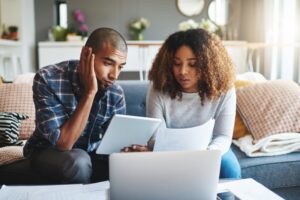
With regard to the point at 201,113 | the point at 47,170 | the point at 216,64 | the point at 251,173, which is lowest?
the point at 251,173

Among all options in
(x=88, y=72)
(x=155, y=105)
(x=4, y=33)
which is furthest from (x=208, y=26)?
(x=88, y=72)

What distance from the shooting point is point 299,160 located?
5.74ft

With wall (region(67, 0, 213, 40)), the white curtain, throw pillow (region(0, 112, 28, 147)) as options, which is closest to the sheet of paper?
throw pillow (region(0, 112, 28, 147))

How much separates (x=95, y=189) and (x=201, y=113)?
27.2 inches

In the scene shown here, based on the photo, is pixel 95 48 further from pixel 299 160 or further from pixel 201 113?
pixel 299 160

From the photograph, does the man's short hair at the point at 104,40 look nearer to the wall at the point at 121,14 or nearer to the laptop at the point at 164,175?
the laptop at the point at 164,175

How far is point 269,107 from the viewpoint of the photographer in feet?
6.45

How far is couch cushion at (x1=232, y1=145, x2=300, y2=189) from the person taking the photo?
171 cm

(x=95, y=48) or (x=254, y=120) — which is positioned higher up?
(x=95, y=48)

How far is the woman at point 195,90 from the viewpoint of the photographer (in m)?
1.59

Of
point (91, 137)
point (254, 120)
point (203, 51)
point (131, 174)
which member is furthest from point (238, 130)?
point (131, 174)

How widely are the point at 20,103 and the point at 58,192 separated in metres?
1.04

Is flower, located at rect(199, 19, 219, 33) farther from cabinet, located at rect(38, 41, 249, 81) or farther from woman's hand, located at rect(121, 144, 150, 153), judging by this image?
woman's hand, located at rect(121, 144, 150, 153)

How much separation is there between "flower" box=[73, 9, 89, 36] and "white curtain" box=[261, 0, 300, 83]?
246cm
